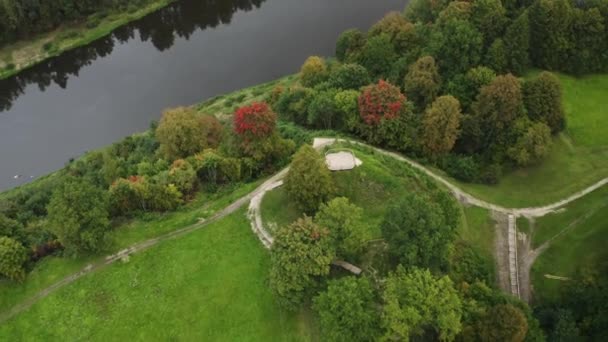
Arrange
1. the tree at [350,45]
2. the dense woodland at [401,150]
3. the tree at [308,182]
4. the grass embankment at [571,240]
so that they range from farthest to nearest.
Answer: the tree at [350,45] < the grass embankment at [571,240] < the tree at [308,182] < the dense woodland at [401,150]

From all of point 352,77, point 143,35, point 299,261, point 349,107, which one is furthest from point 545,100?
point 143,35

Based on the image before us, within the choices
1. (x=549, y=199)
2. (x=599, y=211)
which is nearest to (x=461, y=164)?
(x=549, y=199)

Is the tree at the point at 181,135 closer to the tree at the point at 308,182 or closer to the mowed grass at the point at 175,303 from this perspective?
the mowed grass at the point at 175,303

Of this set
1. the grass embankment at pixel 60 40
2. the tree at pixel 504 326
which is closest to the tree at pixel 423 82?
the tree at pixel 504 326

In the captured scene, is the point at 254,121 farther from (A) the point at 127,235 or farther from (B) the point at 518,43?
(B) the point at 518,43

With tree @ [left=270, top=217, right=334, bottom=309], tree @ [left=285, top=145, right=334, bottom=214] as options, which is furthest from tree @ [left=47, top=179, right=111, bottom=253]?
tree @ [left=285, top=145, right=334, bottom=214]
